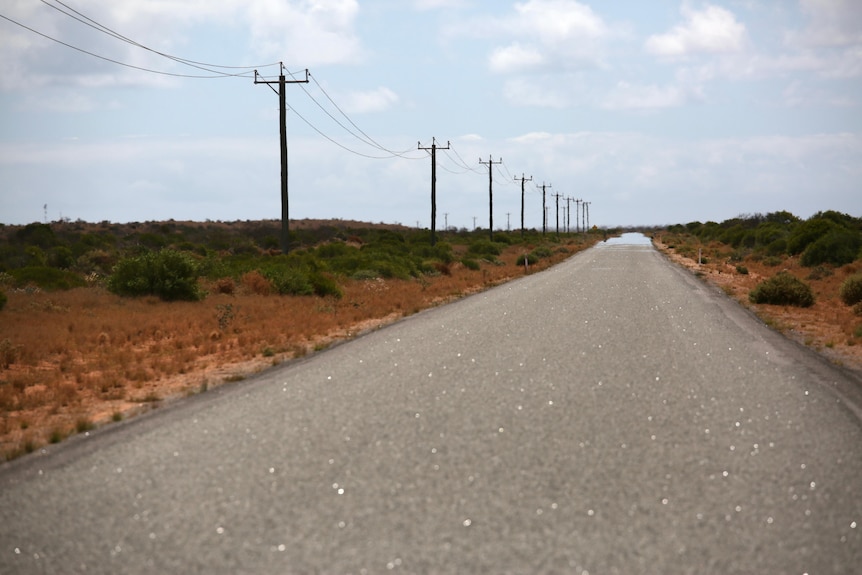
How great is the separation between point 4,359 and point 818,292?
23.9 meters

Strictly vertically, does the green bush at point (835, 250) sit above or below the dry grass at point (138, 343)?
above

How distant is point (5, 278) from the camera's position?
89.5 ft

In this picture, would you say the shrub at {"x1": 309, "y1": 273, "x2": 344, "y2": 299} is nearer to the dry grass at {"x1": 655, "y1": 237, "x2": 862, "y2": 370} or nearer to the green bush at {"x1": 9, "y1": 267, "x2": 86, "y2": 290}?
the green bush at {"x1": 9, "y1": 267, "x2": 86, "y2": 290}

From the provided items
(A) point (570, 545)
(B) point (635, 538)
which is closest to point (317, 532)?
(A) point (570, 545)

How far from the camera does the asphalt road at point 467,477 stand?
523 cm

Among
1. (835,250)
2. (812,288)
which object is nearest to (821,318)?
(812,288)

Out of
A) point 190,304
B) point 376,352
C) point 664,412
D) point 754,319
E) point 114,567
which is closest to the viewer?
point 114,567

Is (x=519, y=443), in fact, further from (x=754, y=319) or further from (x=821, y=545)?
(x=754, y=319)

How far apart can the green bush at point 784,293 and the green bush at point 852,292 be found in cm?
85

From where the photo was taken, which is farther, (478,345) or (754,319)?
(754,319)

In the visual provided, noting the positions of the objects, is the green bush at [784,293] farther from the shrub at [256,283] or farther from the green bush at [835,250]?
the green bush at [835,250]

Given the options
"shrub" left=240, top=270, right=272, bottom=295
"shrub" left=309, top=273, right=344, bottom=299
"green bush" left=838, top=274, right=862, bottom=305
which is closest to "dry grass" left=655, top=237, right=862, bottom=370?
"green bush" left=838, top=274, right=862, bottom=305

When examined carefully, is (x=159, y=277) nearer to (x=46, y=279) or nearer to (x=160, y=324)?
(x=160, y=324)

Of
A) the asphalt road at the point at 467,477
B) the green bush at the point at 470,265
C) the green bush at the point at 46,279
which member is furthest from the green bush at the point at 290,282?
the green bush at the point at 470,265
